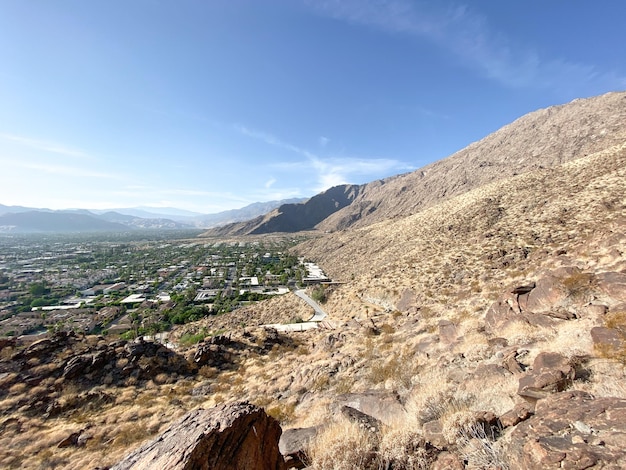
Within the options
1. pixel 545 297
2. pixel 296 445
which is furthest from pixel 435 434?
pixel 545 297

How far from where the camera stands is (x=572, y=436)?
400cm

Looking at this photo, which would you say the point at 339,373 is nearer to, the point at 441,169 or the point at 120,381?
the point at 120,381

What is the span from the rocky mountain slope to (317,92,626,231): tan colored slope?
64.0 m

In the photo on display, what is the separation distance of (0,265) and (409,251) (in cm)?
16761

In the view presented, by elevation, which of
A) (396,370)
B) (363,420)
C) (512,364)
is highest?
(512,364)

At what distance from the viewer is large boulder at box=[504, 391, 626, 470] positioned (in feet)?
11.6

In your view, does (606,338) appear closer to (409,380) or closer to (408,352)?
(409,380)

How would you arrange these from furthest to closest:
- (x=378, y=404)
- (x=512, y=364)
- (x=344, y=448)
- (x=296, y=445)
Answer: (x=378, y=404) < (x=512, y=364) < (x=296, y=445) < (x=344, y=448)

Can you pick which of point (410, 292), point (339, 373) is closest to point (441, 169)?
point (410, 292)

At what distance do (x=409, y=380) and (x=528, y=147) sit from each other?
123 m

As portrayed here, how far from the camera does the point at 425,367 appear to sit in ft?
34.6

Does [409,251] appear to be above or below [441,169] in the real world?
below

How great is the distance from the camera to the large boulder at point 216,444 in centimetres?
429

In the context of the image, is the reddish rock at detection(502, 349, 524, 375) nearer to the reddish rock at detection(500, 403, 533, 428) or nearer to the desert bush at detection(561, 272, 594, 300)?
the reddish rock at detection(500, 403, 533, 428)
